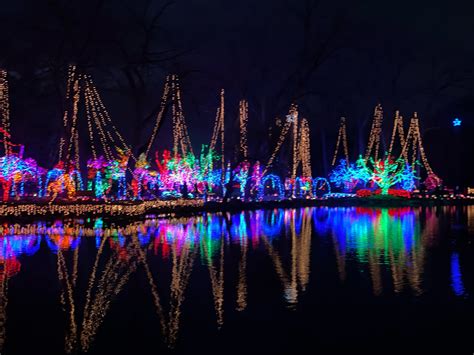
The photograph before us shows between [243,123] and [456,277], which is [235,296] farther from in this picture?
[243,123]

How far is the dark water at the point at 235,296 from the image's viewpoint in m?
6.29

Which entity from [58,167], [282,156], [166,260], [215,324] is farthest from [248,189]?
[215,324]

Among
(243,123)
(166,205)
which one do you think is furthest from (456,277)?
(243,123)

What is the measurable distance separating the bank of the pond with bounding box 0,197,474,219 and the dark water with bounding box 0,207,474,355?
19.1ft

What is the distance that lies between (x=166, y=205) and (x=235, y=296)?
765 inches

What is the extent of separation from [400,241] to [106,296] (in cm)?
949

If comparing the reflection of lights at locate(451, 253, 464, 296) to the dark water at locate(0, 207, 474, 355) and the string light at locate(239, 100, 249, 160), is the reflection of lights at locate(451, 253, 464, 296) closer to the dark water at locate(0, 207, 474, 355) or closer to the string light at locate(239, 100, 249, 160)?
the dark water at locate(0, 207, 474, 355)

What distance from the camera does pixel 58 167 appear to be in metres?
25.4

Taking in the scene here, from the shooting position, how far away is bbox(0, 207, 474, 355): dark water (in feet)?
20.6

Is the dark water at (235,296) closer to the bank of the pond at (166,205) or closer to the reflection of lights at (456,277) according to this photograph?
the reflection of lights at (456,277)

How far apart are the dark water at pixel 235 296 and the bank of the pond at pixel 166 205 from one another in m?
5.82

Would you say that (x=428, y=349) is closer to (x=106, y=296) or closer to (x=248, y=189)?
(x=106, y=296)

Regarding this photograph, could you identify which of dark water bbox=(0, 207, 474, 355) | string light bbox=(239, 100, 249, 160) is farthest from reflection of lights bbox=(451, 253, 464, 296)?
string light bbox=(239, 100, 249, 160)

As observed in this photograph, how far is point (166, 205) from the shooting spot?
27.6 metres
